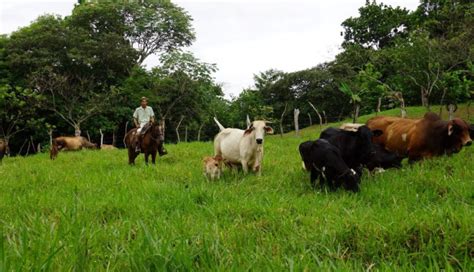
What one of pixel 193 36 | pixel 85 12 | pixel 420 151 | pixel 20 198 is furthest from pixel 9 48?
pixel 420 151

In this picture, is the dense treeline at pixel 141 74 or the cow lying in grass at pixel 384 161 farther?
the dense treeline at pixel 141 74

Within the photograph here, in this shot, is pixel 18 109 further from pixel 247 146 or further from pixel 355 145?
pixel 355 145

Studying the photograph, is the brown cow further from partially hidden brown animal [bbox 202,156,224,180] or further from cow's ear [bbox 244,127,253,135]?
partially hidden brown animal [bbox 202,156,224,180]

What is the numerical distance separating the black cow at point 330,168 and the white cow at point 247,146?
1772 millimetres

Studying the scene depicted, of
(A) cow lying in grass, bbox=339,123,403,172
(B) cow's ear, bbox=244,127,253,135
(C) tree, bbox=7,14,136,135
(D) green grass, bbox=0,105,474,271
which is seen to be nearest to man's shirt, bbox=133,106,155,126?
(D) green grass, bbox=0,105,474,271

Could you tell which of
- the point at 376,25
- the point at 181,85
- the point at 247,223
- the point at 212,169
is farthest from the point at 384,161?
the point at 376,25

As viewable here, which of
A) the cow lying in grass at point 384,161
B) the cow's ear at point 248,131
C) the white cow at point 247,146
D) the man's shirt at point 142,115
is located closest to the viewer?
the cow lying in grass at point 384,161

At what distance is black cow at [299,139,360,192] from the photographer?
5.88 metres

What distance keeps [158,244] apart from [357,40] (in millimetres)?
53011

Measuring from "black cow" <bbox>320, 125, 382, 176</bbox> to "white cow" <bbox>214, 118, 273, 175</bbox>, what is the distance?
151 centimetres

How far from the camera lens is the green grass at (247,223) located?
2350 mm

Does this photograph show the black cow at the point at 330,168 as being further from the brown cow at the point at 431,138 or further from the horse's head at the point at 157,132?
the horse's head at the point at 157,132

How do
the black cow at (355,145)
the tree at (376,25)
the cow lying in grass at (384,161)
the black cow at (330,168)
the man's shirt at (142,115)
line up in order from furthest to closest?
the tree at (376,25) < the man's shirt at (142,115) < the cow lying in grass at (384,161) < the black cow at (355,145) < the black cow at (330,168)

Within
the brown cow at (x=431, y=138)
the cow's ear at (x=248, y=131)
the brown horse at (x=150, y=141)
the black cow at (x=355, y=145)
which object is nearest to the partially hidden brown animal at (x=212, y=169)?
the cow's ear at (x=248, y=131)
